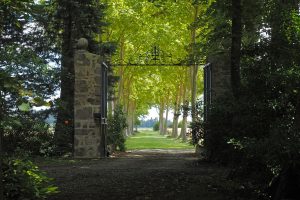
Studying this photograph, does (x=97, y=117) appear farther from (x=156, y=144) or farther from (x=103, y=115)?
(x=156, y=144)

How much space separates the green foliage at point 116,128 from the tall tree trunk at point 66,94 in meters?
1.87

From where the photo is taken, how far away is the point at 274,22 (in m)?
7.11

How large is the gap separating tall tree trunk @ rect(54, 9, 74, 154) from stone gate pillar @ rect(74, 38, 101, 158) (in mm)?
784

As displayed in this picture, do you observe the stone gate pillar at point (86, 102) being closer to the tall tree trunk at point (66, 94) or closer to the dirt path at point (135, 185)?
the tall tree trunk at point (66, 94)

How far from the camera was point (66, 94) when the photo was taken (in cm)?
1723

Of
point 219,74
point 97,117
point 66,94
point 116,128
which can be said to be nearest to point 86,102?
point 97,117

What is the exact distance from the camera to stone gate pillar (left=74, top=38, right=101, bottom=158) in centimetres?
1496

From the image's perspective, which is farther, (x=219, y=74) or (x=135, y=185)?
(x=219, y=74)

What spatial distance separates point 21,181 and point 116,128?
13.8 metres

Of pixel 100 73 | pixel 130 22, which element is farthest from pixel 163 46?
pixel 100 73

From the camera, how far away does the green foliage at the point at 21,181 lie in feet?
16.2

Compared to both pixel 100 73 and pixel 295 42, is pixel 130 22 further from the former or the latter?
pixel 295 42

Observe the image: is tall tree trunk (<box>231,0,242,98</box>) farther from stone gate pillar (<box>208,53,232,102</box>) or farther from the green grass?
the green grass

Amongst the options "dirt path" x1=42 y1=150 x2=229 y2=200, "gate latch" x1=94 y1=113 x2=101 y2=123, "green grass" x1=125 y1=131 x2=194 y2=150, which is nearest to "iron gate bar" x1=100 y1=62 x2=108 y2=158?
"gate latch" x1=94 y1=113 x2=101 y2=123
